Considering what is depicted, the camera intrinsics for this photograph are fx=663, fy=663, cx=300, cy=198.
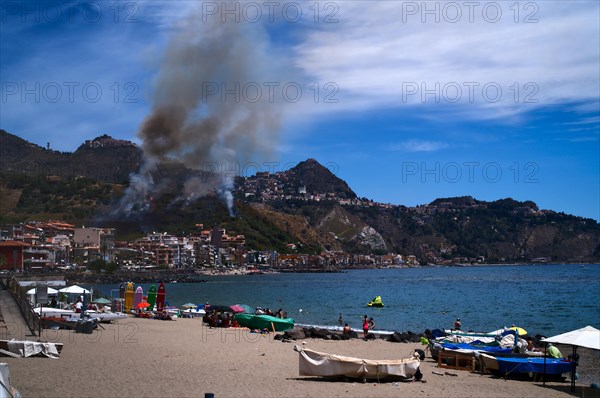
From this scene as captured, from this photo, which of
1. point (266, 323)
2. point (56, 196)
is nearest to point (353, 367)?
point (266, 323)

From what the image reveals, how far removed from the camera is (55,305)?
35.8 m

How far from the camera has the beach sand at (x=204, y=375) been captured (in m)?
13.7

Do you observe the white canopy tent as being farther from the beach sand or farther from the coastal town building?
the coastal town building

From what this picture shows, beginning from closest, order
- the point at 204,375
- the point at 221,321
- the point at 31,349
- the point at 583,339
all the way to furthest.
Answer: the point at 583,339, the point at 204,375, the point at 31,349, the point at 221,321

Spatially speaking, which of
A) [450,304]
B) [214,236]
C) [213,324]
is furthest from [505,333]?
[214,236]

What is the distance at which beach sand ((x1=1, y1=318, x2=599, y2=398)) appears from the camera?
540 inches

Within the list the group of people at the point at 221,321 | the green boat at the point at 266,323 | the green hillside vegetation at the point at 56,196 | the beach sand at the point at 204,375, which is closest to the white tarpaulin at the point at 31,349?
the beach sand at the point at 204,375

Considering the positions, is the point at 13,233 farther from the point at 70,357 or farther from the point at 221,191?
the point at 70,357

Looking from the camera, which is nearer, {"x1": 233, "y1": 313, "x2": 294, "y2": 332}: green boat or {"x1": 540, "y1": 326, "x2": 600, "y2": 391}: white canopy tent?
{"x1": 540, "y1": 326, "x2": 600, "y2": 391}: white canopy tent

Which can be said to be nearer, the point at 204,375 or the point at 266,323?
the point at 204,375

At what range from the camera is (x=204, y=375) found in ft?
52.1

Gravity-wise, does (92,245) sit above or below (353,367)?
above

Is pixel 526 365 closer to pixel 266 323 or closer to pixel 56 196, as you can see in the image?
pixel 266 323

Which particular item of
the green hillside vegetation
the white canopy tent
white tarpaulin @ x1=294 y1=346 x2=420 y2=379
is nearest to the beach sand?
white tarpaulin @ x1=294 y1=346 x2=420 y2=379
